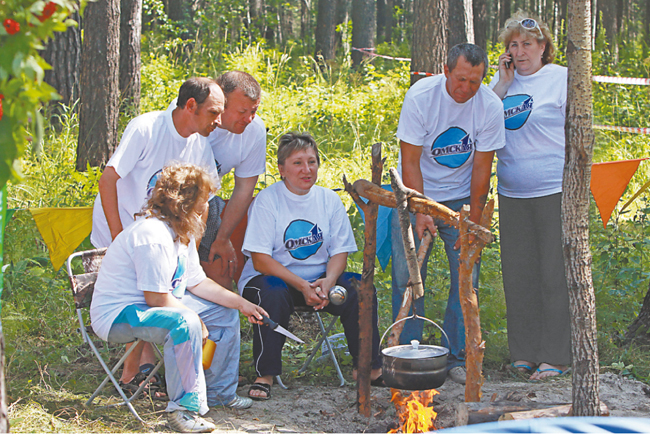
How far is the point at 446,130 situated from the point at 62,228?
2.81 meters

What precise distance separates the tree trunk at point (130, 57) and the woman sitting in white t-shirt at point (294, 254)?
4.38 m

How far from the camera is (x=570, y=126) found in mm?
2848

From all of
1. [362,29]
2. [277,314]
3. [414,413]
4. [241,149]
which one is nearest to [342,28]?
[362,29]

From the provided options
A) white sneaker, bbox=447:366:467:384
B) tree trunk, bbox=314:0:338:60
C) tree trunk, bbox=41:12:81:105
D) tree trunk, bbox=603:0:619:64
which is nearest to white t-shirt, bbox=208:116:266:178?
white sneaker, bbox=447:366:467:384

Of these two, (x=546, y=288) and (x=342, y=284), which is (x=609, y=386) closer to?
(x=546, y=288)

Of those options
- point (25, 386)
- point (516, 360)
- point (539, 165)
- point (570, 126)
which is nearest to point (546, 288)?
point (516, 360)

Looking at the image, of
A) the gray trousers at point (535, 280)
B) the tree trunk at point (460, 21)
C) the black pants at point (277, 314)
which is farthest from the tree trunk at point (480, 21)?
the black pants at point (277, 314)

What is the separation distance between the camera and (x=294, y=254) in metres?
4.04

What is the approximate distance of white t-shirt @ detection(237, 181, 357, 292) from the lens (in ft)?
13.0

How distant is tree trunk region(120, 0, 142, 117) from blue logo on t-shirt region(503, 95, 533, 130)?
5096 mm

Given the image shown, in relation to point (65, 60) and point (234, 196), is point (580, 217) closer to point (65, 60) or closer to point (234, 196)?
point (234, 196)

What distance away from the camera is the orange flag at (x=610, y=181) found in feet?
15.8

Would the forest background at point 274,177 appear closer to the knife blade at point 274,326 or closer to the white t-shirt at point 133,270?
the white t-shirt at point 133,270

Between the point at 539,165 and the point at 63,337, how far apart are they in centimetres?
360
